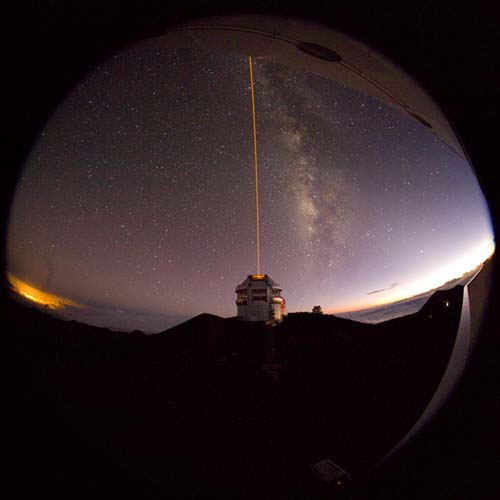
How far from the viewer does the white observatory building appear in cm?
763

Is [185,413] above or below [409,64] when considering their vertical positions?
below

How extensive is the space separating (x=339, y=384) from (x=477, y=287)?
9.26 m

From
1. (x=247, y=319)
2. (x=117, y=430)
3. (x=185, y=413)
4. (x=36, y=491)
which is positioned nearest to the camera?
(x=36, y=491)

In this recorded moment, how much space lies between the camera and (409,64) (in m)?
0.78

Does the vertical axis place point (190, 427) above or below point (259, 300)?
below

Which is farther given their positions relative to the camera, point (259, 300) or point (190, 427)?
point (259, 300)

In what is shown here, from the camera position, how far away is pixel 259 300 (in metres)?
7.82

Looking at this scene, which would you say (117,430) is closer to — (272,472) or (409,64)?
(272,472)

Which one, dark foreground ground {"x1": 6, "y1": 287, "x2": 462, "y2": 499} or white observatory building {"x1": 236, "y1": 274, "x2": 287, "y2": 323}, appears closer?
dark foreground ground {"x1": 6, "y1": 287, "x2": 462, "y2": 499}

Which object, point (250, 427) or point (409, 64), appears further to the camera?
point (250, 427)

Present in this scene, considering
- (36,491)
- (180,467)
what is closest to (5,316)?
(36,491)

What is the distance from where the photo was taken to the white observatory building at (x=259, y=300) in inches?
301

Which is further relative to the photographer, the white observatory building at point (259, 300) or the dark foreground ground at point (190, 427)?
the white observatory building at point (259, 300)

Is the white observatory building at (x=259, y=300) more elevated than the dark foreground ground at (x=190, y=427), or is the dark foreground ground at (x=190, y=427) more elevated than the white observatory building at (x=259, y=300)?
the white observatory building at (x=259, y=300)
